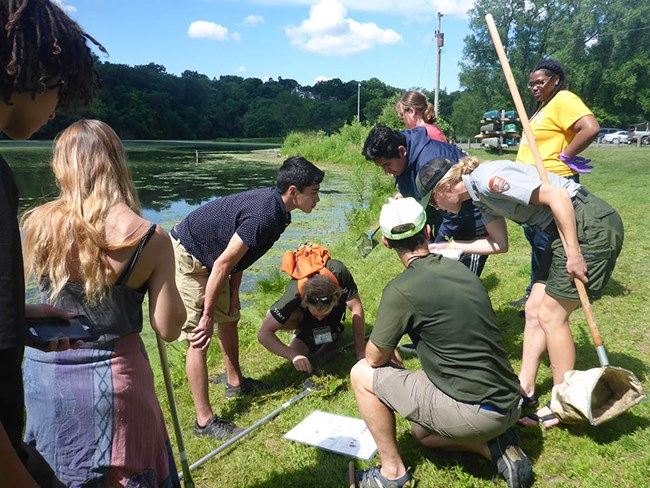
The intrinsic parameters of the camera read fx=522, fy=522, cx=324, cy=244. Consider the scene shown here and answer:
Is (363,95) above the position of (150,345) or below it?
above

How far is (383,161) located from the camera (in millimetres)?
3963

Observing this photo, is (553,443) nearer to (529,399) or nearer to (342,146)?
(529,399)

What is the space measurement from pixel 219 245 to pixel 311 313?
98 cm

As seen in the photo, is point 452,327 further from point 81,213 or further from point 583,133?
point 583,133

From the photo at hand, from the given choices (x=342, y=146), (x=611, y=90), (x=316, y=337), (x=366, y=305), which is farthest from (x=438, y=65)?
(x=611, y=90)

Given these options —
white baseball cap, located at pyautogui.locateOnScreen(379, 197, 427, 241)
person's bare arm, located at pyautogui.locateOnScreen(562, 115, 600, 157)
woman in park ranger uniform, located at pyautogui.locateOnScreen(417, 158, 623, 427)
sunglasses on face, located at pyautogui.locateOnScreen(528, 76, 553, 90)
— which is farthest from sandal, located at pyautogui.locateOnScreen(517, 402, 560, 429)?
sunglasses on face, located at pyautogui.locateOnScreen(528, 76, 553, 90)

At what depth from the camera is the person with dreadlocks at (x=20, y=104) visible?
884mm

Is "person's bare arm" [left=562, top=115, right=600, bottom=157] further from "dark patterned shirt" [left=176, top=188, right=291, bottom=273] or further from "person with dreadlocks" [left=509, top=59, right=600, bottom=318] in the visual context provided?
"dark patterned shirt" [left=176, top=188, right=291, bottom=273]

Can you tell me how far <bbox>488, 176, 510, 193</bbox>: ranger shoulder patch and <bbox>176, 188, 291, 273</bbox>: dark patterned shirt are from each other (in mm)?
1228

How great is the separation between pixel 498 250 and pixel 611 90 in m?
46.9

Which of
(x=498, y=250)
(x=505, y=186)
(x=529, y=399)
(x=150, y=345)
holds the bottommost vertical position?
(x=150, y=345)

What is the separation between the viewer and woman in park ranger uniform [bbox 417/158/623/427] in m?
2.67

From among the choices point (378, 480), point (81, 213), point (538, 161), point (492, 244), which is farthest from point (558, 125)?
point (81, 213)

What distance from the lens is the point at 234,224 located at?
3.20 m
